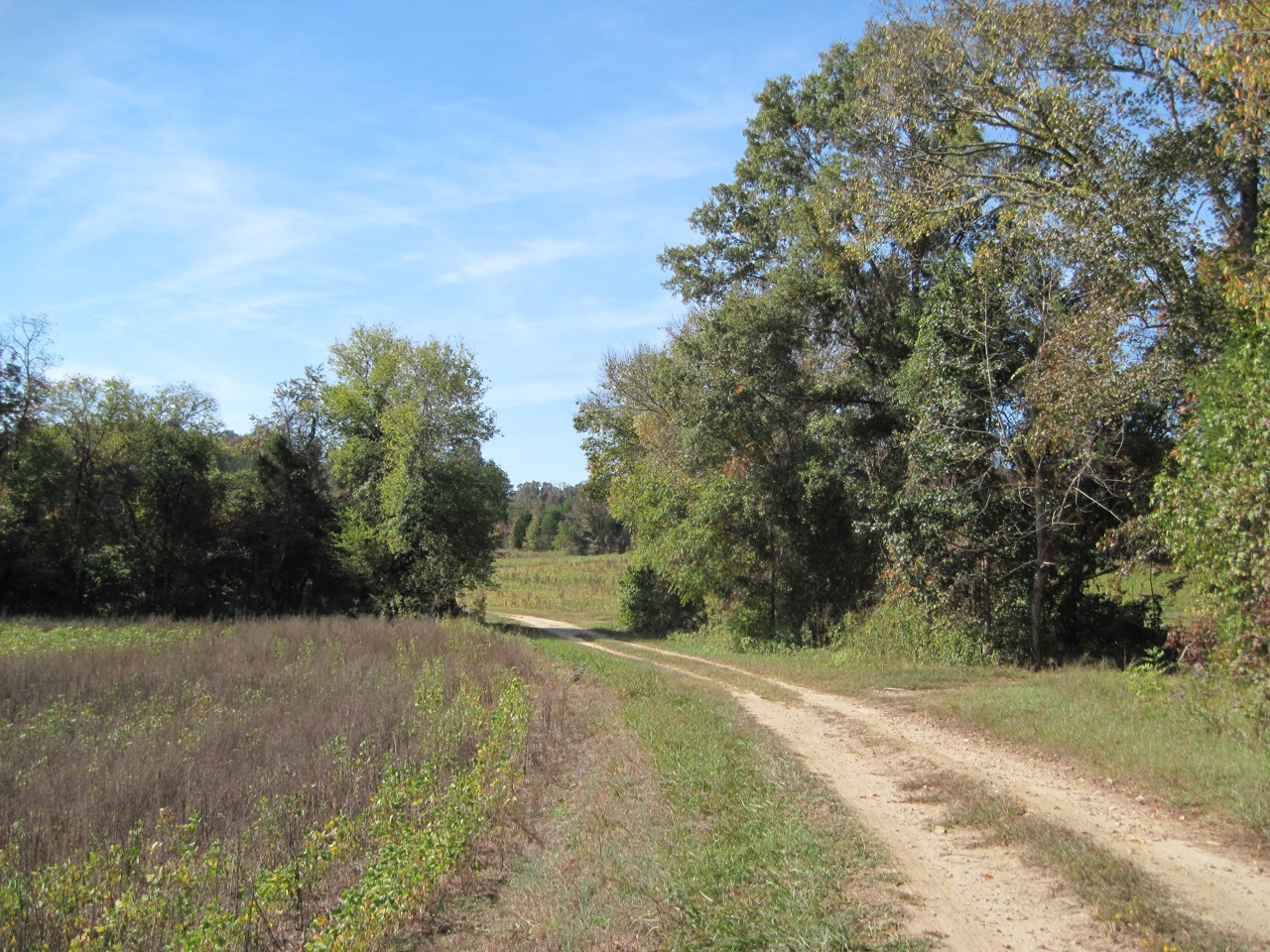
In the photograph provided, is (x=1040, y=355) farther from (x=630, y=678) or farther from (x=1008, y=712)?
(x=630, y=678)

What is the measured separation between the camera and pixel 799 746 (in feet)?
34.8

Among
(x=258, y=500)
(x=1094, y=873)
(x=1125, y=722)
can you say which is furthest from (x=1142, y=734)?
(x=258, y=500)

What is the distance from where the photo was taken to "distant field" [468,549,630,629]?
46594mm

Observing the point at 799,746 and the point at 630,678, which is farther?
the point at 630,678

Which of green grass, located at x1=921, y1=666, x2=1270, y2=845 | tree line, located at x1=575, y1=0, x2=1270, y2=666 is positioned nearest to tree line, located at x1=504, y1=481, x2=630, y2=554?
tree line, located at x1=575, y1=0, x2=1270, y2=666

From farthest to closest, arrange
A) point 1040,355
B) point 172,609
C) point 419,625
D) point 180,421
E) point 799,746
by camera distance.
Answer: point 180,421 → point 172,609 → point 419,625 → point 1040,355 → point 799,746

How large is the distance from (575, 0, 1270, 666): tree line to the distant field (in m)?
14.9

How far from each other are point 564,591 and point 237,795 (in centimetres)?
4754

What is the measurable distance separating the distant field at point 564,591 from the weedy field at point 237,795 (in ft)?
80.6

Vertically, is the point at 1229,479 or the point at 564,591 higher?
the point at 1229,479

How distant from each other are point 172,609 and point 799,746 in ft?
100

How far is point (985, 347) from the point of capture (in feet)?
59.2

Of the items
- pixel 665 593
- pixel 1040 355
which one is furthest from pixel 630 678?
pixel 665 593

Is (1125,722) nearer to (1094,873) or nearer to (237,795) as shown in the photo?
(1094,873)
